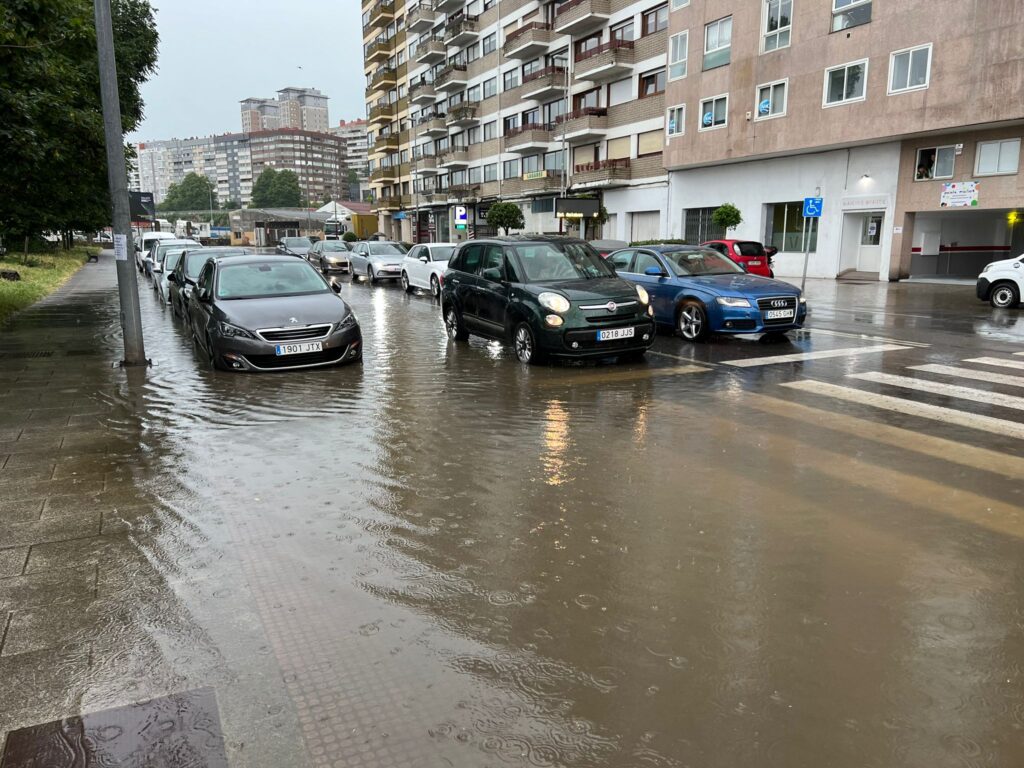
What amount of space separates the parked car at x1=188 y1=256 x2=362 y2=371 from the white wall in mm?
23651

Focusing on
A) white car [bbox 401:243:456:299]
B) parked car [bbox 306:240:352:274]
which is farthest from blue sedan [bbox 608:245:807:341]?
parked car [bbox 306:240:352:274]

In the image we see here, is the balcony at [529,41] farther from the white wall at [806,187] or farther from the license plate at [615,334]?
the license plate at [615,334]

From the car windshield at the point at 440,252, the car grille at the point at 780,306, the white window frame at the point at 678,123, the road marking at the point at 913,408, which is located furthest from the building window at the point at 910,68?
the road marking at the point at 913,408

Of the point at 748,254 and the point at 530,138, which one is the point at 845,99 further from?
the point at 530,138

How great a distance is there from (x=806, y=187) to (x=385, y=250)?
17110 mm

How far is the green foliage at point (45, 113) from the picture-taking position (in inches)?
389

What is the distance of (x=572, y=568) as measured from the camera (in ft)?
13.1

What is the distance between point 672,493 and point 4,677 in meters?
3.83

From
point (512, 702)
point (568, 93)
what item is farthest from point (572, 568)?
point (568, 93)

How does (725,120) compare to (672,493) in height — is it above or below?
above

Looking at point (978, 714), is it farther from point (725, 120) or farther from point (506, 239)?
point (725, 120)

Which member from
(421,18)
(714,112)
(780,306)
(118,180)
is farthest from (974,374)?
(421,18)

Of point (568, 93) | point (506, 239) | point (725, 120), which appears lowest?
point (506, 239)

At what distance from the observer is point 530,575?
12.9 ft
